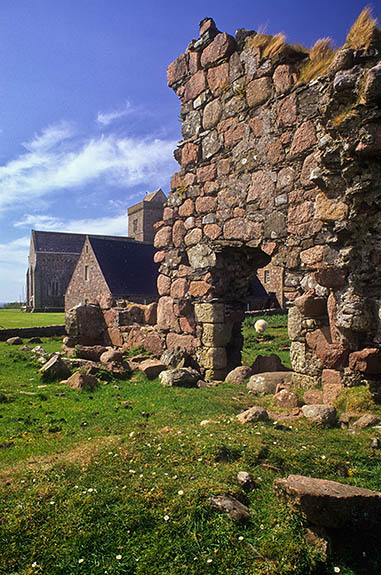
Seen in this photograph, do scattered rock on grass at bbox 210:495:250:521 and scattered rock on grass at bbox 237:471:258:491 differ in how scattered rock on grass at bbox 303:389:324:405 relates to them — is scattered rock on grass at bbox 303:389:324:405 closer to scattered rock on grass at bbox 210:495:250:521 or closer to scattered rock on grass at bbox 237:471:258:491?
scattered rock on grass at bbox 237:471:258:491

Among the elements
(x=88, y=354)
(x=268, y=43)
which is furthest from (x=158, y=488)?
(x=268, y=43)

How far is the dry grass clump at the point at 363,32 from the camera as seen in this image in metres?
4.75

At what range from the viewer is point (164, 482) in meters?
3.13

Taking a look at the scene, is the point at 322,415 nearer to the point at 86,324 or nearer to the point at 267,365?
the point at 267,365

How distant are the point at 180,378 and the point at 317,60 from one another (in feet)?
17.4

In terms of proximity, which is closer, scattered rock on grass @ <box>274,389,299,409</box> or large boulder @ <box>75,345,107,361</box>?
scattered rock on grass @ <box>274,389,299,409</box>

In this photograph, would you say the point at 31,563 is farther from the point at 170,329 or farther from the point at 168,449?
the point at 170,329

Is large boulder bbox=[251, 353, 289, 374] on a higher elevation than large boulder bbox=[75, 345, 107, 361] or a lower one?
lower

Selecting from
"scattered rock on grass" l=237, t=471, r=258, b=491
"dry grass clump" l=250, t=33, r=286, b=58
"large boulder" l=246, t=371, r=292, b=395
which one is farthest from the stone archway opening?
"scattered rock on grass" l=237, t=471, r=258, b=491

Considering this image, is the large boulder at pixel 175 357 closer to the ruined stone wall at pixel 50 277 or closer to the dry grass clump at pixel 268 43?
the dry grass clump at pixel 268 43

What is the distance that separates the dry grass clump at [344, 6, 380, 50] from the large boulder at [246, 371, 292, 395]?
15.1 ft

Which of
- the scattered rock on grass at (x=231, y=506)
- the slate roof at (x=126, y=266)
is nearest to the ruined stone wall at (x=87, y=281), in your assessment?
the slate roof at (x=126, y=266)

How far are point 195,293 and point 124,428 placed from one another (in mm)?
3781

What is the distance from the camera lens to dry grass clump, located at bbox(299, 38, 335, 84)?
18.7 ft
